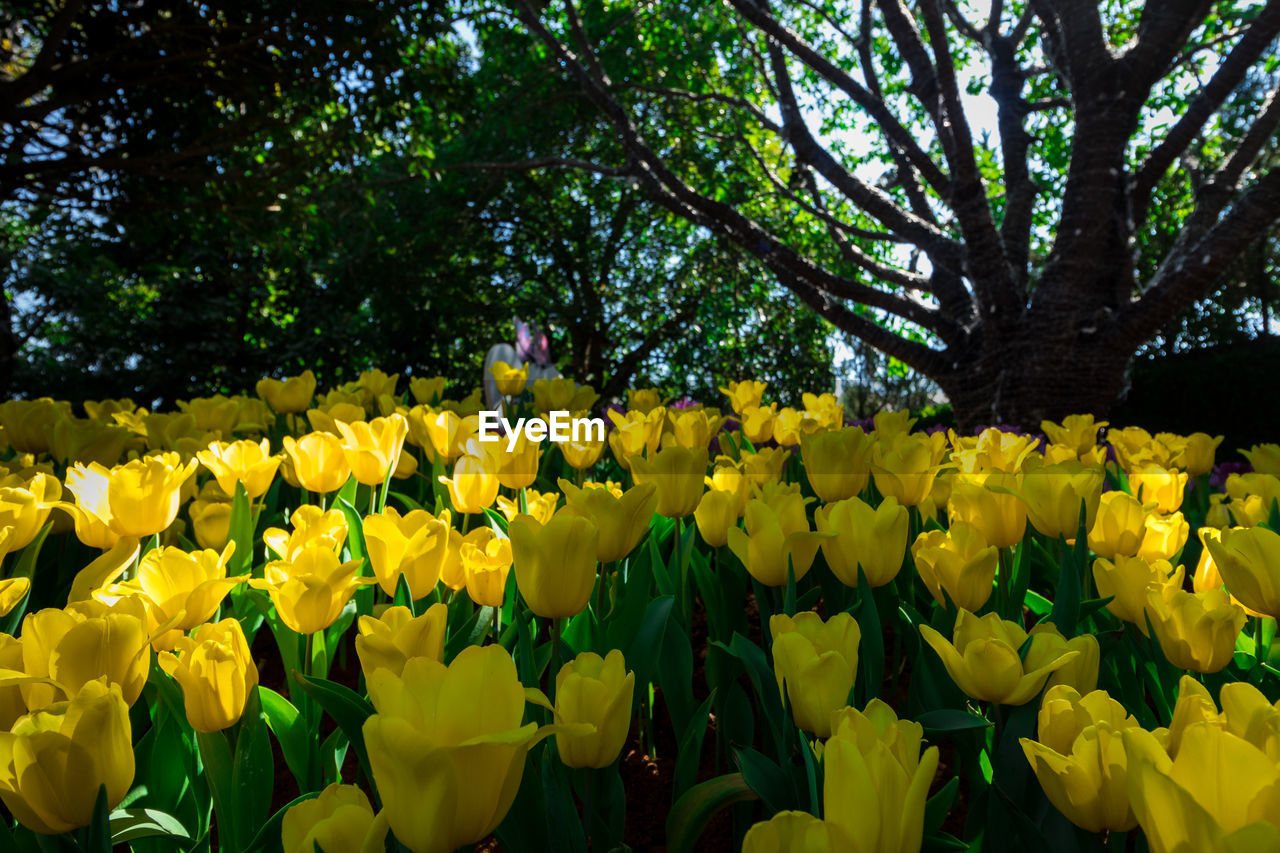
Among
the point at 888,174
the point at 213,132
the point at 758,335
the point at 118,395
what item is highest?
the point at 888,174

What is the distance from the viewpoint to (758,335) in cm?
1338

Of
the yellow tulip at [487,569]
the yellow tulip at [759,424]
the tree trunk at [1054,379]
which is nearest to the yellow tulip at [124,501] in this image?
the yellow tulip at [487,569]

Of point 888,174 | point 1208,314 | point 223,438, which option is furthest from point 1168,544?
point 1208,314

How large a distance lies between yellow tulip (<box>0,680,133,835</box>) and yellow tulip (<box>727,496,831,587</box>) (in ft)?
2.08

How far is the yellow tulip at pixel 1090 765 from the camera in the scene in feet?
1.64

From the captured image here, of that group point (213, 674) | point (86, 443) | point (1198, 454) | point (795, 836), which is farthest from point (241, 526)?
point (1198, 454)

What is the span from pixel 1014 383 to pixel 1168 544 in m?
4.62

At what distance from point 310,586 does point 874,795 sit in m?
0.55

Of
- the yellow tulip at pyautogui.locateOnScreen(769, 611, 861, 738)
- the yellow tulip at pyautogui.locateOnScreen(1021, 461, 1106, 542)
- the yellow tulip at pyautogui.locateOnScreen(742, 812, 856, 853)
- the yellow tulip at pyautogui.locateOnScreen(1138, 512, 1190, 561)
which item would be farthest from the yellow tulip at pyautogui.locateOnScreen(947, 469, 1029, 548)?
the yellow tulip at pyautogui.locateOnScreen(742, 812, 856, 853)

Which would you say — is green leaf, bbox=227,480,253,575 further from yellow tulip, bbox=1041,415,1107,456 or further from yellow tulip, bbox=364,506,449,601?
yellow tulip, bbox=1041,415,1107,456

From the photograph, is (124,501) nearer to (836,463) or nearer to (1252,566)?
(836,463)

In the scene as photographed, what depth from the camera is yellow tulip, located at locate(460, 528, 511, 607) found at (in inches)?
33.5

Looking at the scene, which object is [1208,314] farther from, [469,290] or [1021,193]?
[469,290]

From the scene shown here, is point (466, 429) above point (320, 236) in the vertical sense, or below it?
below
